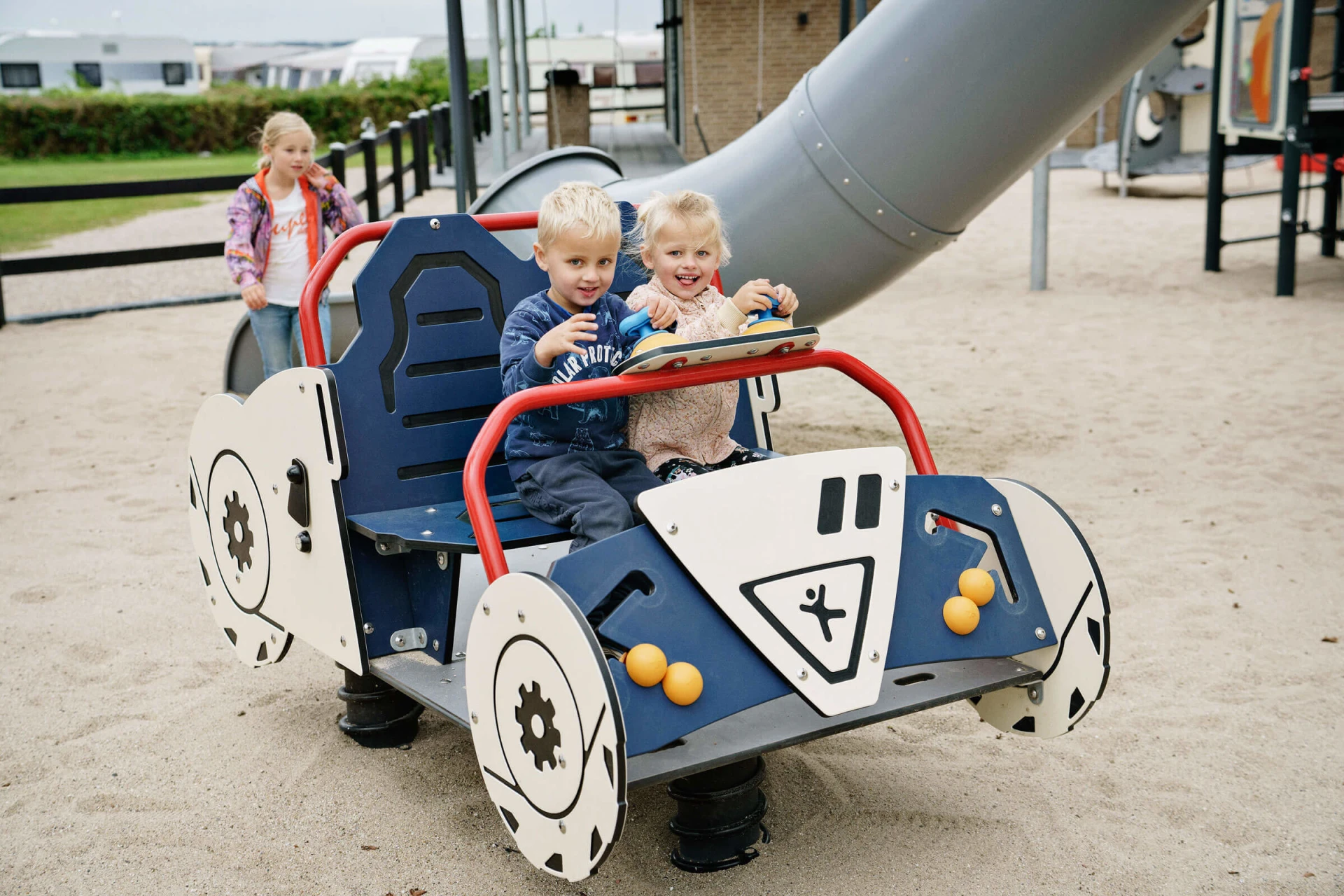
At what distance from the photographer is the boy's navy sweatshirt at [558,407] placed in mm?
2588

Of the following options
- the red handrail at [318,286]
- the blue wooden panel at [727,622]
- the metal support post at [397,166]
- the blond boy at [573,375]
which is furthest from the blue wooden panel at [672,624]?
the metal support post at [397,166]

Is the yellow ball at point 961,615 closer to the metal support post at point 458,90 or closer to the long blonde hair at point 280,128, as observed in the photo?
the long blonde hair at point 280,128

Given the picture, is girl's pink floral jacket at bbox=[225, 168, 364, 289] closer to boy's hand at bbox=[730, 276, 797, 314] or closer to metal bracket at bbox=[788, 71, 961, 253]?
metal bracket at bbox=[788, 71, 961, 253]

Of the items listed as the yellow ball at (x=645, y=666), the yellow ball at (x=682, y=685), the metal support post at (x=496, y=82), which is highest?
the metal support post at (x=496, y=82)

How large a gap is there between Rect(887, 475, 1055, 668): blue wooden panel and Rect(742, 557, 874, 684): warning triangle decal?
0.33 feet

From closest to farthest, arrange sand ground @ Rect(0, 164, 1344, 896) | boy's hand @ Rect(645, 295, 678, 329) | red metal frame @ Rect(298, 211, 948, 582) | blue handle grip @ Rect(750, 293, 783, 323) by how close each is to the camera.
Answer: red metal frame @ Rect(298, 211, 948, 582), sand ground @ Rect(0, 164, 1344, 896), blue handle grip @ Rect(750, 293, 783, 323), boy's hand @ Rect(645, 295, 678, 329)

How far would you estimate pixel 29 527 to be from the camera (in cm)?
467

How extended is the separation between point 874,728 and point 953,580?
761 millimetres

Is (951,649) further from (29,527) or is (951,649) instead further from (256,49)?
(256,49)

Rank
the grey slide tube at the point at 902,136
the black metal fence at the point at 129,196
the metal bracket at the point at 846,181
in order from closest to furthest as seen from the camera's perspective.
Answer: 1. the grey slide tube at the point at 902,136
2. the metal bracket at the point at 846,181
3. the black metal fence at the point at 129,196

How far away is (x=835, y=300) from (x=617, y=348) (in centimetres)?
207

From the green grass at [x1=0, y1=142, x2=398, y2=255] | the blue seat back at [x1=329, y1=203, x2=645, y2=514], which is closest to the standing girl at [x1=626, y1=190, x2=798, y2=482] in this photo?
the blue seat back at [x1=329, y1=203, x2=645, y2=514]

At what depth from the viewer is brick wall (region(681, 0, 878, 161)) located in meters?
17.9

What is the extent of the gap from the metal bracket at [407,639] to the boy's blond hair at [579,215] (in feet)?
3.03
